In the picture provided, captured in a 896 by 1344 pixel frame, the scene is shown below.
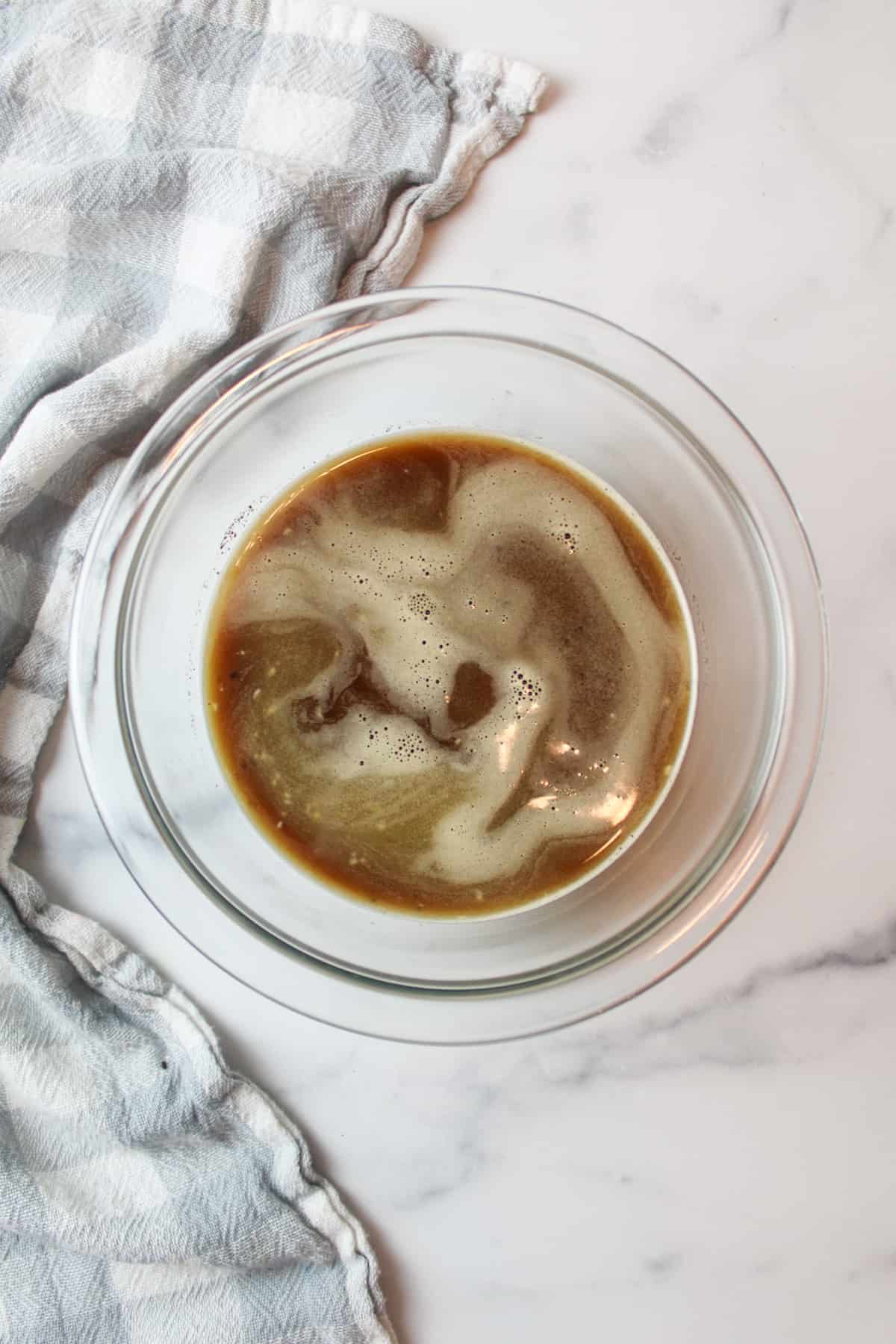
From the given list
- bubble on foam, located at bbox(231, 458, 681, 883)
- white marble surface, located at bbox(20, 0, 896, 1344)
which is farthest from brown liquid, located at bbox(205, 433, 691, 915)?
white marble surface, located at bbox(20, 0, 896, 1344)

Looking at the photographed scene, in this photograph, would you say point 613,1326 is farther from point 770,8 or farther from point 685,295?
point 770,8

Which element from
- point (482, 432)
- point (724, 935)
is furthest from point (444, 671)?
point (724, 935)

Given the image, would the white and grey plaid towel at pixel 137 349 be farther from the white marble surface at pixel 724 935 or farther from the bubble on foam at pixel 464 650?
the bubble on foam at pixel 464 650

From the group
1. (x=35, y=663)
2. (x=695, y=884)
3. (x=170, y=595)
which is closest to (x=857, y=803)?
Result: (x=695, y=884)

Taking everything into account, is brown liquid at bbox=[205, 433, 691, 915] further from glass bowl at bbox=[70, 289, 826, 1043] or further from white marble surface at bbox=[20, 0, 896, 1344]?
white marble surface at bbox=[20, 0, 896, 1344]

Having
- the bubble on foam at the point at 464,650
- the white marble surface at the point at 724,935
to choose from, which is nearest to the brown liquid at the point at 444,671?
the bubble on foam at the point at 464,650

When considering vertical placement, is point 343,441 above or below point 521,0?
below
